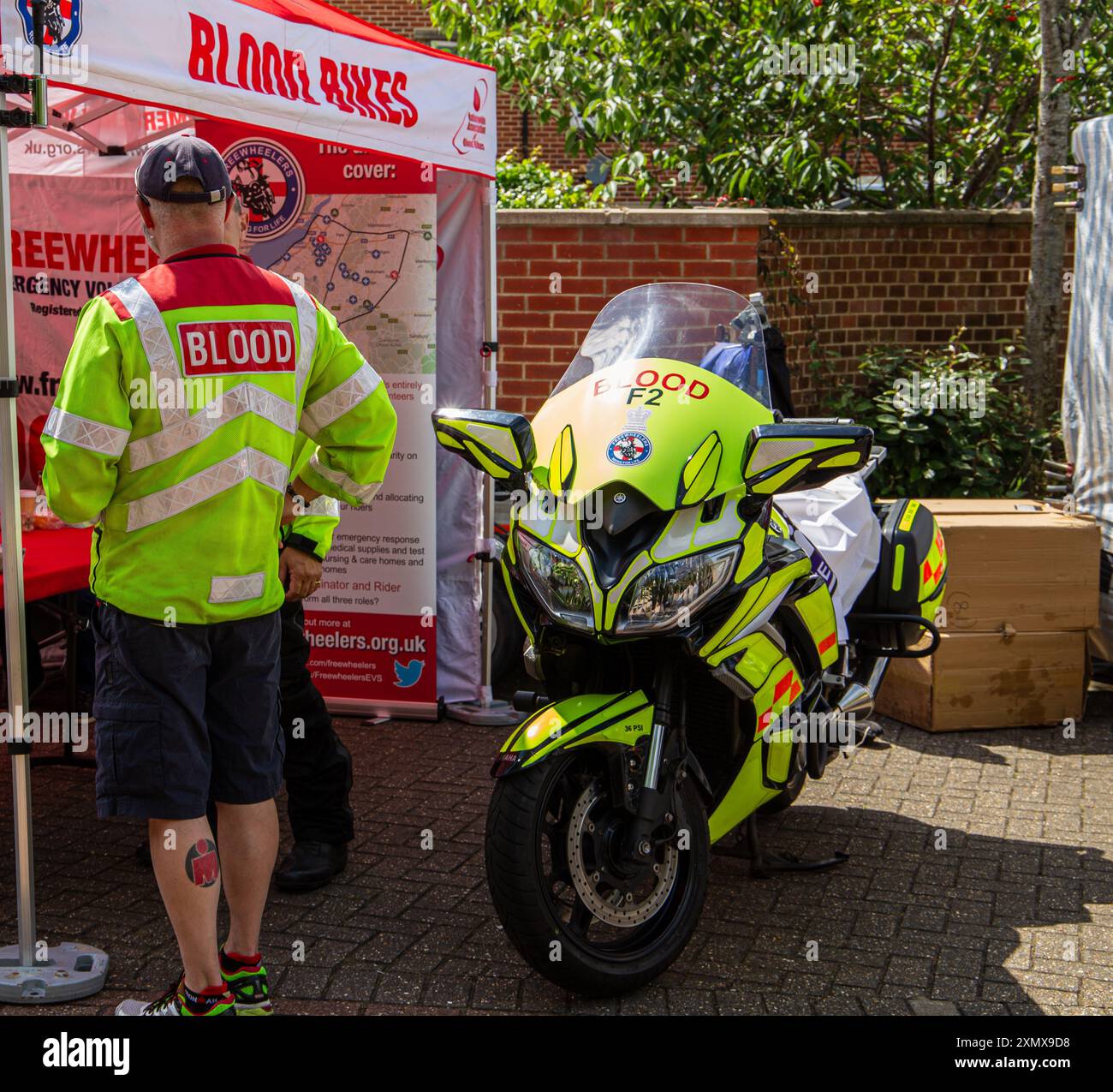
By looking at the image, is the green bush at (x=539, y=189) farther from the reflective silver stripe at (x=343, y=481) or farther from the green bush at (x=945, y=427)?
the reflective silver stripe at (x=343, y=481)

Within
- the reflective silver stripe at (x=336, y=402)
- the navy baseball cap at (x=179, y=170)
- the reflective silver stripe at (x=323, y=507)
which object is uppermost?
the navy baseball cap at (x=179, y=170)

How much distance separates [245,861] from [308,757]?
3.49 ft

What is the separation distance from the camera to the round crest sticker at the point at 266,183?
20.0 ft

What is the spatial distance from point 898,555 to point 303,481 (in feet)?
6.69

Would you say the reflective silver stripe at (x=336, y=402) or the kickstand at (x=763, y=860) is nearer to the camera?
the reflective silver stripe at (x=336, y=402)

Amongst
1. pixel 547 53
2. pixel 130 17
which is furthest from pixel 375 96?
pixel 547 53

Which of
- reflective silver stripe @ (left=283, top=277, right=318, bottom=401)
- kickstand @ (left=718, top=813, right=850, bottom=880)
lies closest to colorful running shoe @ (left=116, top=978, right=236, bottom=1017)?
reflective silver stripe @ (left=283, top=277, right=318, bottom=401)

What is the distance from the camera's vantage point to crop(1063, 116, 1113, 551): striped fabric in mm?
6328

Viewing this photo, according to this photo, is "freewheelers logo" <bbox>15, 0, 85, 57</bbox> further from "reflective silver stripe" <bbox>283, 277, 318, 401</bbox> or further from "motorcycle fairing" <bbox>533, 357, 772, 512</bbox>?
"motorcycle fairing" <bbox>533, 357, 772, 512</bbox>

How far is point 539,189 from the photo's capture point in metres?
11.8

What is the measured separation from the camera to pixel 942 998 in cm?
373

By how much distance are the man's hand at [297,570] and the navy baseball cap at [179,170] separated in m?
0.97

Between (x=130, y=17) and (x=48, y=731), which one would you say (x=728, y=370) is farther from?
(x=48, y=731)

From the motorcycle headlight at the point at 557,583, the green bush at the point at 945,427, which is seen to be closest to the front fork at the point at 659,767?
the motorcycle headlight at the point at 557,583
